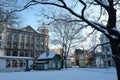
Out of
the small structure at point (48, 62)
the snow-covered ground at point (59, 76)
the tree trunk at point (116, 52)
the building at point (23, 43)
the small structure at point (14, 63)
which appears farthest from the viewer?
the building at point (23, 43)

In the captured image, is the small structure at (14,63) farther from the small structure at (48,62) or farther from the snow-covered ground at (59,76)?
the snow-covered ground at (59,76)

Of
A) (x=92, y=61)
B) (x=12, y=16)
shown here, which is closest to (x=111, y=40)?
(x=12, y=16)

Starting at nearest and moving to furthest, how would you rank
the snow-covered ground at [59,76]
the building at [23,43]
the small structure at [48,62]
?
the snow-covered ground at [59,76]
the small structure at [48,62]
the building at [23,43]

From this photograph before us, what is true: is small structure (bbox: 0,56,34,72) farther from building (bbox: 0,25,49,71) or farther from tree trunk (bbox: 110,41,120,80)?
tree trunk (bbox: 110,41,120,80)

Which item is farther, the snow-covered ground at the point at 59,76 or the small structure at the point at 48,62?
the small structure at the point at 48,62

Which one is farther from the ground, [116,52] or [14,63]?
[116,52]

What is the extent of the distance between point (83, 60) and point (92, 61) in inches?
497

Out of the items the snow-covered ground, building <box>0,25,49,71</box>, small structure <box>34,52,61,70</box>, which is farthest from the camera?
building <box>0,25,49,71</box>

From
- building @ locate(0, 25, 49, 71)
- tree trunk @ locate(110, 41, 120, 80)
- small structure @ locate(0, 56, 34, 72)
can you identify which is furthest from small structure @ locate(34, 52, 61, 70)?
tree trunk @ locate(110, 41, 120, 80)

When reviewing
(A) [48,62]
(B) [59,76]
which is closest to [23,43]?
(A) [48,62]

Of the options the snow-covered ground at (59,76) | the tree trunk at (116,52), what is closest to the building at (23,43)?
the snow-covered ground at (59,76)

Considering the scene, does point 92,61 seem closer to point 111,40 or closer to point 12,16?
point 12,16

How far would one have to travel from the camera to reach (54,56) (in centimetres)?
6259

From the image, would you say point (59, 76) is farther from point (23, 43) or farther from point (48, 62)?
point (23, 43)
